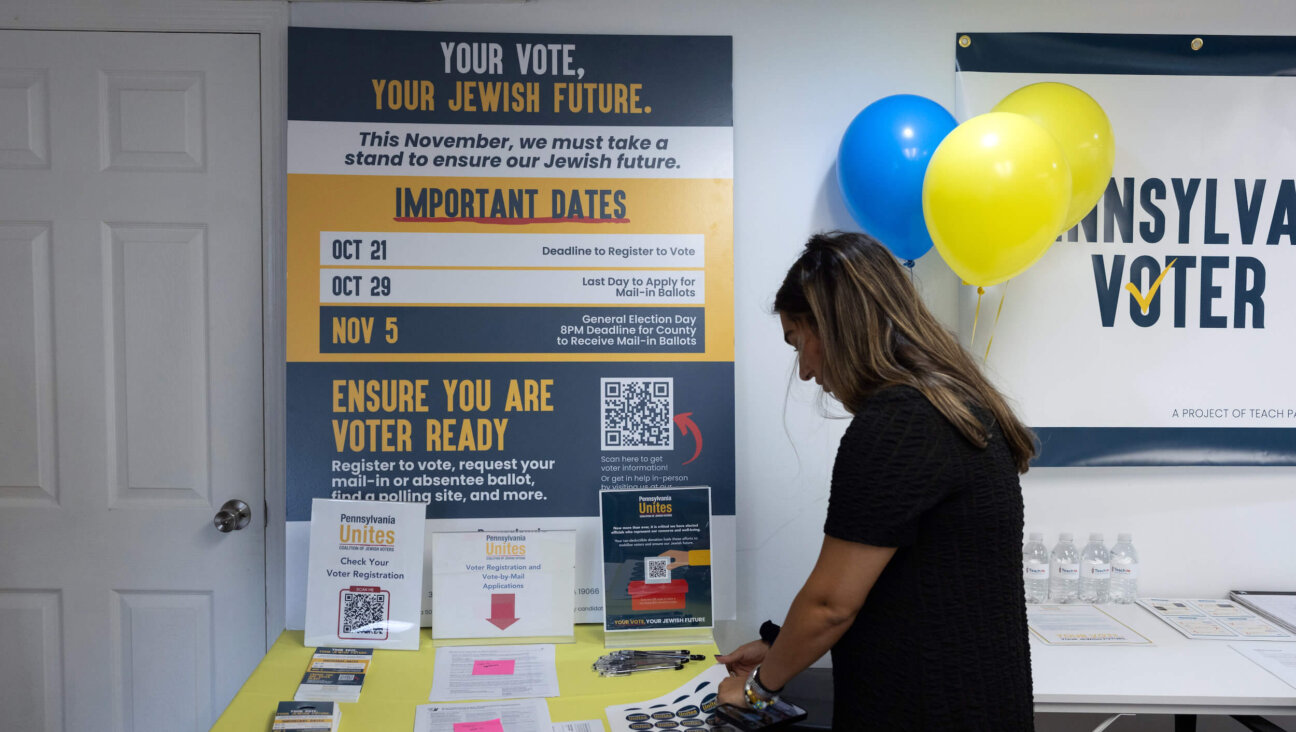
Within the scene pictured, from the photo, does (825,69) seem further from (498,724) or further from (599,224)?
(498,724)

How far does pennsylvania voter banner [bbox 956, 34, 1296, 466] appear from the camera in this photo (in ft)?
7.00

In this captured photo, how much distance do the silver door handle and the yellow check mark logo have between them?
2314 mm

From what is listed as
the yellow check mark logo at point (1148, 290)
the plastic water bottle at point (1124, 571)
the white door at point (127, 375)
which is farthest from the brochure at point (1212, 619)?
the white door at point (127, 375)

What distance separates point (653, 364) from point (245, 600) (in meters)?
1.20

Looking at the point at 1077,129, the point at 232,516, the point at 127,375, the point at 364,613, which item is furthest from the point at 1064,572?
the point at 127,375

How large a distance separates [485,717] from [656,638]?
0.51m

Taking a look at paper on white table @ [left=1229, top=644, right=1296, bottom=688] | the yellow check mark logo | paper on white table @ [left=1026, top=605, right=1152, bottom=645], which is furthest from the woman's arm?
the yellow check mark logo

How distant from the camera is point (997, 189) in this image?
5.46 feet

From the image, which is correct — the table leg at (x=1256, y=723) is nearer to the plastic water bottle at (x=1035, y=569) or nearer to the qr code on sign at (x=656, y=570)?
the plastic water bottle at (x=1035, y=569)

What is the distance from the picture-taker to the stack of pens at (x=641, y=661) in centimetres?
178

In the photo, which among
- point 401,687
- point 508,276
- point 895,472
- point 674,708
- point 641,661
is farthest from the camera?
point 508,276

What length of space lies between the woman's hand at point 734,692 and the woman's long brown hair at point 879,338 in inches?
21.9

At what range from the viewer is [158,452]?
2090 mm

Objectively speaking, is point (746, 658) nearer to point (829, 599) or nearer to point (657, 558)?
point (657, 558)
